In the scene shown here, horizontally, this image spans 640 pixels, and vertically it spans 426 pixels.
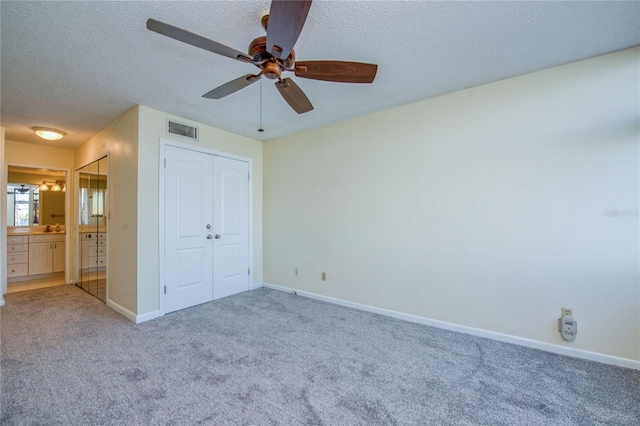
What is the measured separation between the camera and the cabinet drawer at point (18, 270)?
4863 millimetres

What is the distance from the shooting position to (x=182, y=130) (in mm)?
3625

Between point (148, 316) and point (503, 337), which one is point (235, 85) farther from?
point (503, 337)

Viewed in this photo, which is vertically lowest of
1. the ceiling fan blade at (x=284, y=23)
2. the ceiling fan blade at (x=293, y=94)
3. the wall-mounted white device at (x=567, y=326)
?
the wall-mounted white device at (x=567, y=326)

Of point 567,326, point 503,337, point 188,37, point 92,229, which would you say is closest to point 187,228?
point 92,229

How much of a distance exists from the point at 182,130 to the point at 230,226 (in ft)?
4.97

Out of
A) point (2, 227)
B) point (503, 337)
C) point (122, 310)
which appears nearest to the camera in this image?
point (503, 337)

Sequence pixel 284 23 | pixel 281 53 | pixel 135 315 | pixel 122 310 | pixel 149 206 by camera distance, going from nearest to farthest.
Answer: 1. pixel 284 23
2. pixel 281 53
3. pixel 135 315
4. pixel 149 206
5. pixel 122 310

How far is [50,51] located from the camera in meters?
2.13

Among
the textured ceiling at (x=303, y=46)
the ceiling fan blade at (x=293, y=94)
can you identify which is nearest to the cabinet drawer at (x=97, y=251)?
the textured ceiling at (x=303, y=46)

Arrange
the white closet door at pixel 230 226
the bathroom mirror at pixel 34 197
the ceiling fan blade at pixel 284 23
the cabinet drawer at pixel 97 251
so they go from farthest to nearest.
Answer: the bathroom mirror at pixel 34 197, the white closet door at pixel 230 226, the cabinet drawer at pixel 97 251, the ceiling fan blade at pixel 284 23

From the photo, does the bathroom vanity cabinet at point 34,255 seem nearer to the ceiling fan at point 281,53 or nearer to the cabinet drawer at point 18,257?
the cabinet drawer at point 18,257

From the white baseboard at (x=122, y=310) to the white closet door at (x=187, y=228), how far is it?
1.17ft

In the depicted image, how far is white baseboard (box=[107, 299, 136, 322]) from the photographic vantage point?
3197 mm

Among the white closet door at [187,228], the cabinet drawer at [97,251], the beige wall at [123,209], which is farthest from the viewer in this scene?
the cabinet drawer at [97,251]
